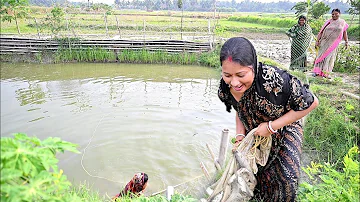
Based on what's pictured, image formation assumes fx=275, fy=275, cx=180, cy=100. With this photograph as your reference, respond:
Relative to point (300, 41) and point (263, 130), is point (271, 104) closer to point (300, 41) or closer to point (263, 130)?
point (263, 130)

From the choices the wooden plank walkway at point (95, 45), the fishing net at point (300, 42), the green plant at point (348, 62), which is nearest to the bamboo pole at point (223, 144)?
the fishing net at point (300, 42)

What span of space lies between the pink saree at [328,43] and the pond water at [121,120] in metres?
2.35

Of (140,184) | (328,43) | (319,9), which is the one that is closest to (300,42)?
(328,43)

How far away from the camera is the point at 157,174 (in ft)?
13.2

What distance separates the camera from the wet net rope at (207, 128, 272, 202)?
194 centimetres

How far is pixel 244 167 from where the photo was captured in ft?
6.49

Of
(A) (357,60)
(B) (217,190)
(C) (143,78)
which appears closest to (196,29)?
(C) (143,78)

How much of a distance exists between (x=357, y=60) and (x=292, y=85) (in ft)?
22.4

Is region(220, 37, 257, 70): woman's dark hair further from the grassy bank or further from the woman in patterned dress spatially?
the grassy bank

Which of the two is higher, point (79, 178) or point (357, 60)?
point (357, 60)

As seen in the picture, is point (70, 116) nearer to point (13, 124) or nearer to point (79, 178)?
point (13, 124)

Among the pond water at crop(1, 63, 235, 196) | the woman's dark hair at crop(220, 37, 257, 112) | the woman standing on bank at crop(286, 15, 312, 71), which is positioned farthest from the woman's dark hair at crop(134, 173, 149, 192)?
the woman standing on bank at crop(286, 15, 312, 71)

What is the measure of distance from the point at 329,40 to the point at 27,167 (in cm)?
648

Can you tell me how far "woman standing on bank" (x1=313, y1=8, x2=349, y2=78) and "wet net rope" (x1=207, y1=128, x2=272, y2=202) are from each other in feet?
16.0
